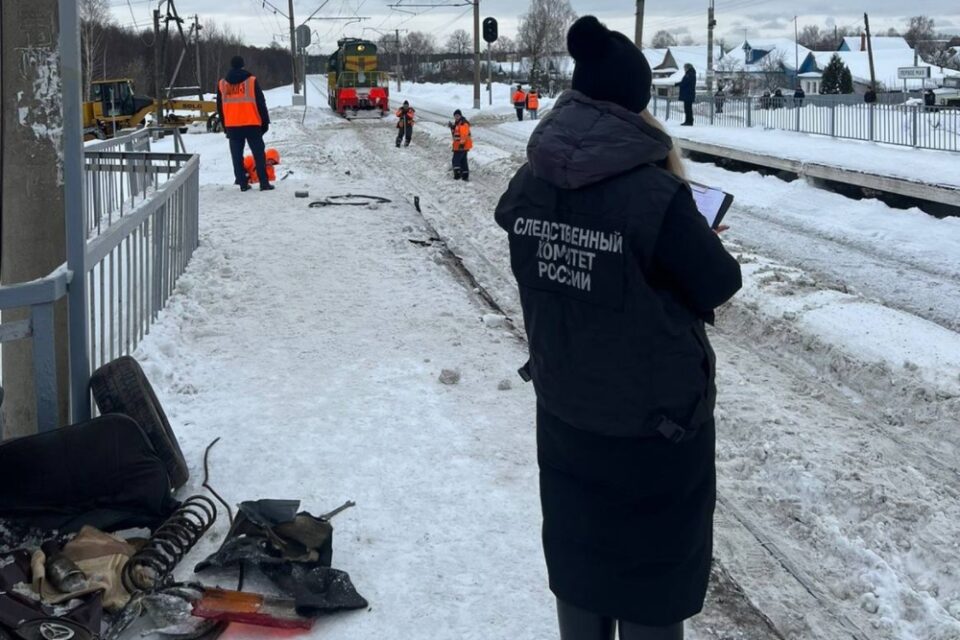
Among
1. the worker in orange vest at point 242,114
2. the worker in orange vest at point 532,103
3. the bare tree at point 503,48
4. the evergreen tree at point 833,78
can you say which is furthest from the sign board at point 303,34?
the bare tree at point 503,48

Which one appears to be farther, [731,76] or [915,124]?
[731,76]

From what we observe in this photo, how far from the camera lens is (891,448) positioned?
593 cm

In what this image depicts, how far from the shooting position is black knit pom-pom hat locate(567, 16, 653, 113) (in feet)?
8.79

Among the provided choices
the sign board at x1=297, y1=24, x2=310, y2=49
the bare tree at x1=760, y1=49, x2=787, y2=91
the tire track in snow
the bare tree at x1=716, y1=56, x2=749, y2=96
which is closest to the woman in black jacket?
the tire track in snow

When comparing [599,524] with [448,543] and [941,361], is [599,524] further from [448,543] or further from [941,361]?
[941,361]

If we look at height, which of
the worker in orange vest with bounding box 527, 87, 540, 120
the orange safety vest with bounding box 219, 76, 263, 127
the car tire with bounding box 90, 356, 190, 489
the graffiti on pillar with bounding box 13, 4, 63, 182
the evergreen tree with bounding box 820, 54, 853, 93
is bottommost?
the car tire with bounding box 90, 356, 190, 489

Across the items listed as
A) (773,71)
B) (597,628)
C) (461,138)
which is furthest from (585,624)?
(773,71)

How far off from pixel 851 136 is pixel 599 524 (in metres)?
21.0

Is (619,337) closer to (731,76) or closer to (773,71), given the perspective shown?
(731,76)

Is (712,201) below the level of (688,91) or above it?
below

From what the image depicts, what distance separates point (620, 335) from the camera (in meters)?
2.62

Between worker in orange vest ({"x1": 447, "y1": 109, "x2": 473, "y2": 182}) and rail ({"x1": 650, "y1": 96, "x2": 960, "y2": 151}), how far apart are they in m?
7.79

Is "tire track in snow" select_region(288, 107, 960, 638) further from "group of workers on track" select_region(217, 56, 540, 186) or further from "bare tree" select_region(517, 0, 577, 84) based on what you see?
"bare tree" select_region(517, 0, 577, 84)

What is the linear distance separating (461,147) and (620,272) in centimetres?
1581
